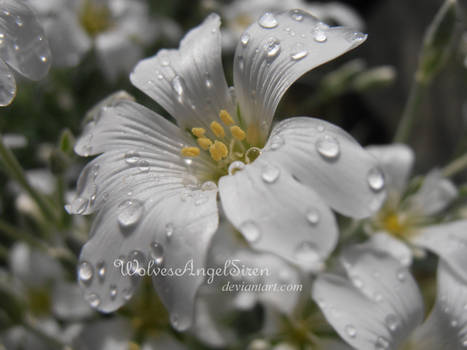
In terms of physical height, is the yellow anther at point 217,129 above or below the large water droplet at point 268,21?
below

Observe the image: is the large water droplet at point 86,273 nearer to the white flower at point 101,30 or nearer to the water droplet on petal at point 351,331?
the water droplet on petal at point 351,331

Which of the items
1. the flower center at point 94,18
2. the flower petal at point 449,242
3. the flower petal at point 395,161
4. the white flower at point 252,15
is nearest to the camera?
the flower petal at point 449,242

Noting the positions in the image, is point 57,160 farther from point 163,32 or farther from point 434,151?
point 434,151

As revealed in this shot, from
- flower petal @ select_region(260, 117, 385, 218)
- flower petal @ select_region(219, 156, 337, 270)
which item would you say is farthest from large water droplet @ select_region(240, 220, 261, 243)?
flower petal @ select_region(260, 117, 385, 218)

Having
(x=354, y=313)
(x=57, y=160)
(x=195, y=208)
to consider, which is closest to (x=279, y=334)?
(x=354, y=313)

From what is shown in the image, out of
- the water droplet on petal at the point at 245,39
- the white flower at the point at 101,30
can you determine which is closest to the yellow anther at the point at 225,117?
the water droplet on petal at the point at 245,39

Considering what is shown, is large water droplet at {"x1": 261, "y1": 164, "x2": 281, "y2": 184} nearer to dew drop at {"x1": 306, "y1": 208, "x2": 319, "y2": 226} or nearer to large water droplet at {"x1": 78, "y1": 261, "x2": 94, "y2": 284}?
dew drop at {"x1": 306, "y1": 208, "x2": 319, "y2": 226}
